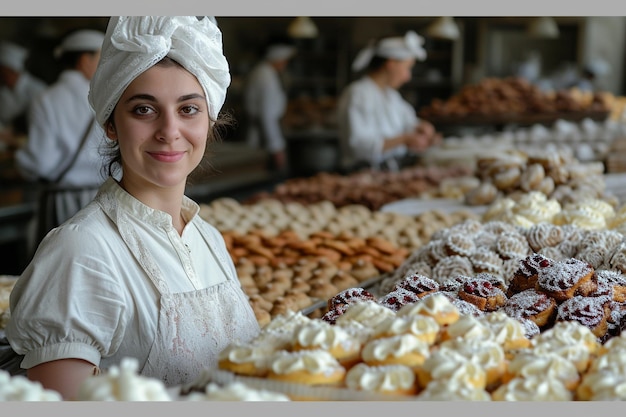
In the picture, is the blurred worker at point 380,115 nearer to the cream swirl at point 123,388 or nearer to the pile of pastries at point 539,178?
the pile of pastries at point 539,178

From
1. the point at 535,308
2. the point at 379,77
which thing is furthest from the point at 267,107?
the point at 535,308

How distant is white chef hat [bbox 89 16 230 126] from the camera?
1.88 m

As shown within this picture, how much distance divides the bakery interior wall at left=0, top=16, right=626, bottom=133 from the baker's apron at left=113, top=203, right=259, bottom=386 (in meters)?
9.91

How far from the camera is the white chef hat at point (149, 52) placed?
6.18ft

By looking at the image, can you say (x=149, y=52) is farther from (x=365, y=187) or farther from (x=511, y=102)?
(x=511, y=102)

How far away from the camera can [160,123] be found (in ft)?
6.25

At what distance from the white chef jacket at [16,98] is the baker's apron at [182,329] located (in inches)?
300

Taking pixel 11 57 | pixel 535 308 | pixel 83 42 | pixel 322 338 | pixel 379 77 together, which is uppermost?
pixel 83 42

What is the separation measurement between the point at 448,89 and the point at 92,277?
1121 cm

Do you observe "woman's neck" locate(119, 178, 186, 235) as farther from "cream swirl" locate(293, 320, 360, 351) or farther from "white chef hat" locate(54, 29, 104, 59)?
"white chef hat" locate(54, 29, 104, 59)

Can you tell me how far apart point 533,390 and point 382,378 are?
0.77ft

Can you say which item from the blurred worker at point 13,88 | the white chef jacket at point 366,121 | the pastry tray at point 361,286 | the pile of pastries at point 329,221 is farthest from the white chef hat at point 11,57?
the pastry tray at point 361,286

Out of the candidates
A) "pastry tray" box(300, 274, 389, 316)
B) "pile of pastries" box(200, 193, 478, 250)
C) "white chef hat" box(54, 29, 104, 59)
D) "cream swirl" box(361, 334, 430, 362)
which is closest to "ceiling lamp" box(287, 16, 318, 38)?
"white chef hat" box(54, 29, 104, 59)

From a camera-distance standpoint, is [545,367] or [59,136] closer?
[545,367]
